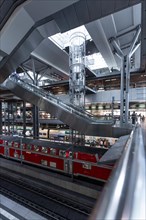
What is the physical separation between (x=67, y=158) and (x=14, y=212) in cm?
192

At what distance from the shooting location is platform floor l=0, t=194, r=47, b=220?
3438 millimetres

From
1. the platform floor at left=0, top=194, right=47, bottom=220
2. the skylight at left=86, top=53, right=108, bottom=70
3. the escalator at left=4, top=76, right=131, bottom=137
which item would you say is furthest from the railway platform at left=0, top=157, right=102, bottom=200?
the skylight at left=86, top=53, right=108, bottom=70

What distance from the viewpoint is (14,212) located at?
144 inches

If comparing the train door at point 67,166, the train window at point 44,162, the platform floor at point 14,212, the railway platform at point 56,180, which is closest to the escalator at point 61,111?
the train window at point 44,162

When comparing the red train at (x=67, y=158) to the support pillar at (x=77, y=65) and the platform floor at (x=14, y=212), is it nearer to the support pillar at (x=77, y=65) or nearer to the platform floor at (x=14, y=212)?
the platform floor at (x=14, y=212)

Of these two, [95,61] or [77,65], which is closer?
[77,65]

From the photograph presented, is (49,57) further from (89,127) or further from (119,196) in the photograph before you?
(119,196)

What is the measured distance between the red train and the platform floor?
1.55m

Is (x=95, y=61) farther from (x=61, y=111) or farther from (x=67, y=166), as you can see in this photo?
(x=67, y=166)

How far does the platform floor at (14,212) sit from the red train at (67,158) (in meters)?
1.55

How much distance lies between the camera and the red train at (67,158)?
14.3ft

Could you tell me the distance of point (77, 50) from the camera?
9.87m

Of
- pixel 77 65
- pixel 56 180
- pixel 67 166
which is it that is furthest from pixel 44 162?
pixel 77 65

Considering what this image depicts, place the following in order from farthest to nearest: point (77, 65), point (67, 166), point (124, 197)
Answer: point (77, 65) < point (67, 166) < point (124, 197)
